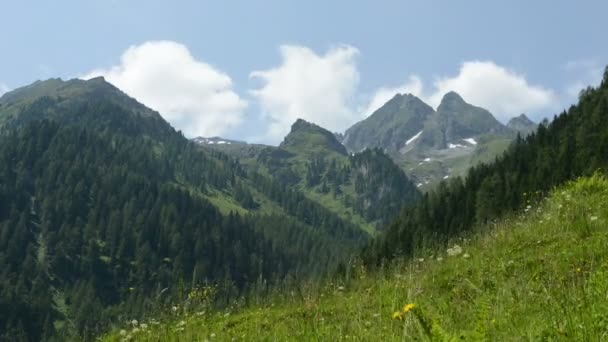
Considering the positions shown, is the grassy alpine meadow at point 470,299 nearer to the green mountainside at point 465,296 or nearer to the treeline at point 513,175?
the green mountainside at point 465,296

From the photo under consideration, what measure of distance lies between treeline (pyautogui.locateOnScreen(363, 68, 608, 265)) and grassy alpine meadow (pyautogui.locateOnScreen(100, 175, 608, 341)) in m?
60.2

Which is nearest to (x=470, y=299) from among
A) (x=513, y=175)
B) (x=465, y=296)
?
(x=465, y=296)

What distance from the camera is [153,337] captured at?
8.09 meters

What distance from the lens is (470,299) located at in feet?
22.3

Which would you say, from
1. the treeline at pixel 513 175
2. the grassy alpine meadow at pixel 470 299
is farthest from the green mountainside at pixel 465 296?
the treeline at pixel 513 175

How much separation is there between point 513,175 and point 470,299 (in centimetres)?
9369

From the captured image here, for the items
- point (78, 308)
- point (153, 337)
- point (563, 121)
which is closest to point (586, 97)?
point (563, 121)

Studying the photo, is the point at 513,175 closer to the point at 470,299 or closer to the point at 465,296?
the point at 465,296

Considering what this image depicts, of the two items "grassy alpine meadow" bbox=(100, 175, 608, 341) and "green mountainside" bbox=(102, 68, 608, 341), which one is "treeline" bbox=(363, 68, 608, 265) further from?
"grassy alpine meadow" bbox=(100, 175, 608, 341)

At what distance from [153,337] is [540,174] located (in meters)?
84.1

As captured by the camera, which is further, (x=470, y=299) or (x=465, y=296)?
(x=465, y=296)

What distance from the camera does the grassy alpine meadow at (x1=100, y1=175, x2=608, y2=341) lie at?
180 inches

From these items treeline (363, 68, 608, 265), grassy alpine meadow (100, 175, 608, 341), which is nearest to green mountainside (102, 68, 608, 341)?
grassy alpine meadow (100, 175, 608, 341)

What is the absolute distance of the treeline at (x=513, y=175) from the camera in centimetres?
7850
